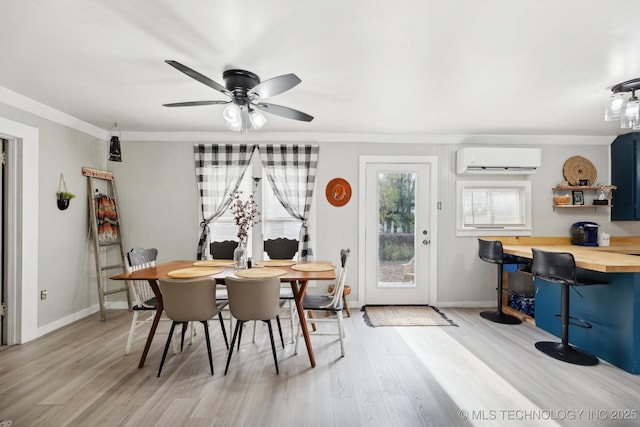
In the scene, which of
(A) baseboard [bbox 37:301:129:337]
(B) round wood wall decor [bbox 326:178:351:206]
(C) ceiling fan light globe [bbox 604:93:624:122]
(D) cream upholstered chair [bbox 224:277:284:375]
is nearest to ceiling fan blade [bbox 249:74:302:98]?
(D) cream upholstered chair [bbox 224:277:284:375]

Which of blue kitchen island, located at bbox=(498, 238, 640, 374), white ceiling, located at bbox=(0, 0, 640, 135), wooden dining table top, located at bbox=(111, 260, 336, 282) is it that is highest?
white ceiling, located at bbox=(0, 0, 640, 135)

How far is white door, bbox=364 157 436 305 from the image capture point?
4469 millimetres

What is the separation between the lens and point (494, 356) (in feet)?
9.52

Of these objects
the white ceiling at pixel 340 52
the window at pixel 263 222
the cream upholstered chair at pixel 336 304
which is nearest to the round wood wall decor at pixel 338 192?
the window at pixel 263 222

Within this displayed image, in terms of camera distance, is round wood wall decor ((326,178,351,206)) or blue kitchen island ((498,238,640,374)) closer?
blue kitchen island ((498,238,640,374))

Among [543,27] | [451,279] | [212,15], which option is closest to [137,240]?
[212,15]

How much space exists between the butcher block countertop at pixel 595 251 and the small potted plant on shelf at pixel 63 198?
16.3 ft

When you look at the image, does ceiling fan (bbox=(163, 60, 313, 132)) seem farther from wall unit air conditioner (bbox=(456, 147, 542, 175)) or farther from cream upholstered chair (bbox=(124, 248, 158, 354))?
wall unit air conditioner (bbox=(456, 147, 542, 175))

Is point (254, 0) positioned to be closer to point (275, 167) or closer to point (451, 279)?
point (275, 167)

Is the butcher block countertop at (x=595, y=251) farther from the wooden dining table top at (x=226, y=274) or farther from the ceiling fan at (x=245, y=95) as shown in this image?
the ceiling fan at (x=245, y=95)

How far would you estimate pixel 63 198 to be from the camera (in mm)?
3590

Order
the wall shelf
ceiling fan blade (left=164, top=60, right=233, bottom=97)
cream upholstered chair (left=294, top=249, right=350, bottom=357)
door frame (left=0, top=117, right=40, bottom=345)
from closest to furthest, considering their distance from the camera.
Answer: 1. ceiling fan blade (left=164, top=60, right=233, bottom=97)
2. cream upholstered chair (left=294, top=249, right=350, bottom=357)
3. door frame (left=0, top=117, right=40, bottom=345)
4. the wall shelf

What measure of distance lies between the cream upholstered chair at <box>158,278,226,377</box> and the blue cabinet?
518cm

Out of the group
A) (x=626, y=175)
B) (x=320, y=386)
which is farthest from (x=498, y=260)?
(x=320, y=386)
